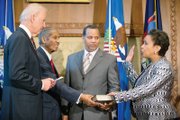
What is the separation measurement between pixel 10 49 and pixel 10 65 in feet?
0.39

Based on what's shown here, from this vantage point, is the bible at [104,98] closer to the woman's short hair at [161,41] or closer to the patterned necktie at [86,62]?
the patterned necktie at [86,62]

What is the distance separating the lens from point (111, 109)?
10.3 ft

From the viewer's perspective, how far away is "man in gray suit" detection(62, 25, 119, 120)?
3.08 metres

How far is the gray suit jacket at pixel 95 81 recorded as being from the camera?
3066 millimetres

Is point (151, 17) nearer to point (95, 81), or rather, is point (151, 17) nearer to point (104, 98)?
point (95, 81)

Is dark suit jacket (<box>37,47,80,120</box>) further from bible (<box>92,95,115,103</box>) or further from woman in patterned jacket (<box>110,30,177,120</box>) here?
woman in patterned jacket (<box>110,30,177,120</box>)

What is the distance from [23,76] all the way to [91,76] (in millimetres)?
933

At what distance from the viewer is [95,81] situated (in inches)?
123

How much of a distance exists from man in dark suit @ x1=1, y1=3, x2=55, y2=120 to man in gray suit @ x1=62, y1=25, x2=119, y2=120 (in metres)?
0.64

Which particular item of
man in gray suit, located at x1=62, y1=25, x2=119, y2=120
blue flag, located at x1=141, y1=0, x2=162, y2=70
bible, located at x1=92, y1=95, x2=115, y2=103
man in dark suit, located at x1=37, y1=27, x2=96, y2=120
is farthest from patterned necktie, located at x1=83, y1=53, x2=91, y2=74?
blue flag, located at x1=141, y1=0, x2=162, y2=70

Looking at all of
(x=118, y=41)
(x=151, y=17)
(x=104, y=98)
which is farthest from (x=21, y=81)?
(x=151, y=17)

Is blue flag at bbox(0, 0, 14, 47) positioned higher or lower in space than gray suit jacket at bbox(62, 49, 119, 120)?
higher

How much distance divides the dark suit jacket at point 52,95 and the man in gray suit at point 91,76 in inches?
4.7

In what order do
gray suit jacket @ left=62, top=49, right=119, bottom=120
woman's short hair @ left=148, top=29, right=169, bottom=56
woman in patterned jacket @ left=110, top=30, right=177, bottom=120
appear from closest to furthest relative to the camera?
woman in patterned jacket @ left=110, top=30, right=177, bottom=120 < woman's short hair @ left=148, top=29, right=169, bottom=56 < gray suit jacket @ left=62, top=49, right=119, bottom=120
